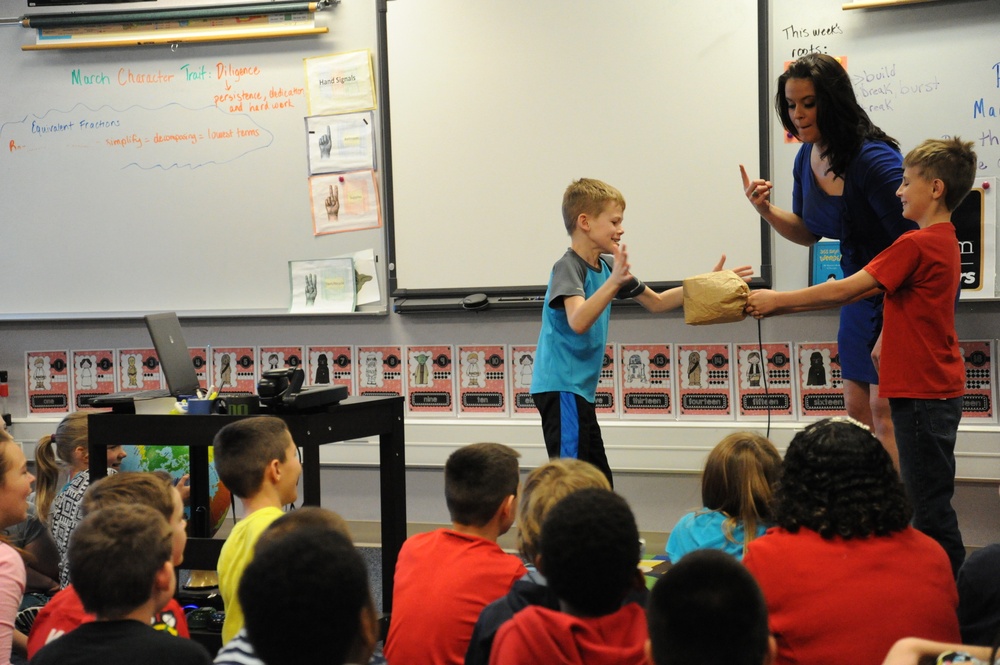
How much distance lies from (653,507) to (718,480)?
1.96 metres

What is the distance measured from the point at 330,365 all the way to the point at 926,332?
2.70 metres

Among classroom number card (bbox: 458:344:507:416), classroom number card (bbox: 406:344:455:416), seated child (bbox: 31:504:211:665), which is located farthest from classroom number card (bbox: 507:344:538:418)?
seated child (bbox: 31:504:211:665)

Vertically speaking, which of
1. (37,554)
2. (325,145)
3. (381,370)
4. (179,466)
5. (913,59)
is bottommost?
(37,554)

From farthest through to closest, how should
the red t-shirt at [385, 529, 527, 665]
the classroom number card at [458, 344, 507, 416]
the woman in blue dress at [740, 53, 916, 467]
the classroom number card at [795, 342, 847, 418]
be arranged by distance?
the classroom number card at [458, 344, 507, 416], the classroom number card at [795, 342, 847, 418], the woman in blue dress at [740, 53, 916, 467], the red t-shirt at [385, 529, 527, 665]

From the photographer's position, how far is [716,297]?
Answer: 2.96 m

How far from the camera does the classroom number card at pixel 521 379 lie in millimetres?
4230

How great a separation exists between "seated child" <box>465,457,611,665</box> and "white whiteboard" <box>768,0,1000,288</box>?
2.27 m

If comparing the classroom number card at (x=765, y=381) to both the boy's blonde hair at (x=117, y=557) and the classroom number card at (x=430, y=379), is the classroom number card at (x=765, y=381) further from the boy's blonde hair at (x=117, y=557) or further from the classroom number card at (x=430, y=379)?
the boy's blonde hair at (x=117, y=557)

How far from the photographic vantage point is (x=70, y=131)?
468cm

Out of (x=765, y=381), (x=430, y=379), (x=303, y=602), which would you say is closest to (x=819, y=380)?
(x=765, y=381)

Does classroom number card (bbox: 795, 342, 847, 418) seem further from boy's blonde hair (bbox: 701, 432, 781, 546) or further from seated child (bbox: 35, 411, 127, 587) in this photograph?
seated child (bbox: 35, 411, 127, 587)

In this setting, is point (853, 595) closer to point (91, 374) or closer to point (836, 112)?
point (836, 112)

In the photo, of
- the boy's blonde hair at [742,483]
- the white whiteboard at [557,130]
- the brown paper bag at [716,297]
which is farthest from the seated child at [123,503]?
the white whiteboard at [557,130]

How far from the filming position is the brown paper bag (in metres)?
2.94
